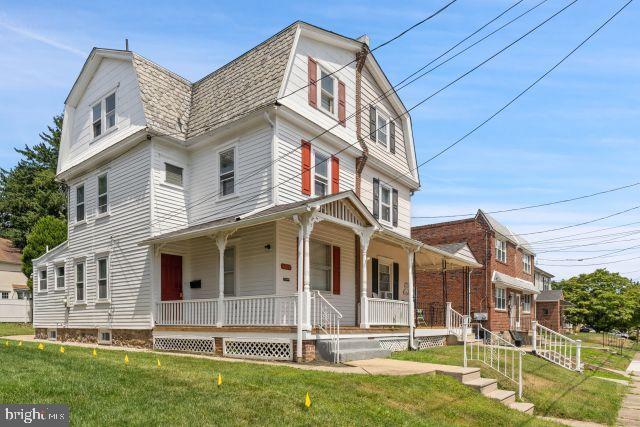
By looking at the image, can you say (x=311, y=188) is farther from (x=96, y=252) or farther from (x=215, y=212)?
(x=96, y=252)

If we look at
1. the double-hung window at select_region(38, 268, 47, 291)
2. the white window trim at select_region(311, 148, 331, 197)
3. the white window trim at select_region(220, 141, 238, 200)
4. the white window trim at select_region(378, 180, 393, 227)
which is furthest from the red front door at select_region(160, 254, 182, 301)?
the double-hung window at select_region(38, 268, 47, 291)

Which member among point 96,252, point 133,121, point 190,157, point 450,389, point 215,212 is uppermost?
point 133,121

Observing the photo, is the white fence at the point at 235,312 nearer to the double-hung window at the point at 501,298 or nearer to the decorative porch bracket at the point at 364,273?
the decorative porch bracket at the point at 364,273

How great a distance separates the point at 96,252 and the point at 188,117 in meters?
5.82

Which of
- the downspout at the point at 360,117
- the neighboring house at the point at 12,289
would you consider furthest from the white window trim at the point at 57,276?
the neighboring house at the point at 12,289

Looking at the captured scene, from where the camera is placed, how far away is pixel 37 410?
20.5 feet

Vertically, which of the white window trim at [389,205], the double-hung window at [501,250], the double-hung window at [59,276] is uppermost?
the white window trim at [389,205]

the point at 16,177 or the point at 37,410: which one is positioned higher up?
the point at 16,177

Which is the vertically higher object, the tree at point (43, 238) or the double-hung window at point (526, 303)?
the tree at point (43, 238)

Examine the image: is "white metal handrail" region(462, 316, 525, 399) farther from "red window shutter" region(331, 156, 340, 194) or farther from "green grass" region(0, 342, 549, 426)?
"red window shutter" region(331, 156, 340, 194)

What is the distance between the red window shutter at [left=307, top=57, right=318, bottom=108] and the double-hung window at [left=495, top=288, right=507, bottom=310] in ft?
57.9

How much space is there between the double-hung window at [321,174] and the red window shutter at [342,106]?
5.63ft

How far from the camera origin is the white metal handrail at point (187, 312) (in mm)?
14414

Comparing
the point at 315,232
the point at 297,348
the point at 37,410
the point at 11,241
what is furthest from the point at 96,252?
the point at 11,241
